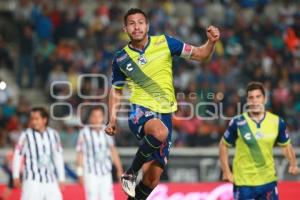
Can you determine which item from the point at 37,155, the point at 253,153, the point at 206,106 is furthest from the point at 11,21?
the point at 253,153

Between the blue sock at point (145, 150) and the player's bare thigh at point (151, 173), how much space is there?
0.12 meters

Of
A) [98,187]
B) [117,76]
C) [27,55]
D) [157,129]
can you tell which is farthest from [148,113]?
[27,55]

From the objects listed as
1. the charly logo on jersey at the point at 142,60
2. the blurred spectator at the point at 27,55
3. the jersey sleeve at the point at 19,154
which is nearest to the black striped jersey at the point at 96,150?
the jersey sleeve at the point at 19,154

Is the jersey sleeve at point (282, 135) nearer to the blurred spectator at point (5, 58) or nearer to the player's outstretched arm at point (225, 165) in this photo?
the player's outstretched arm at point (225, 165)

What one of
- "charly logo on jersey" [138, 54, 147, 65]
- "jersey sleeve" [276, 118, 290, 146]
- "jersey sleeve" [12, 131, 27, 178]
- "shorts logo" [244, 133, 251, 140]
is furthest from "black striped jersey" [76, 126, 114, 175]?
"charly logo on jersey" [138, 54, 147, 65]

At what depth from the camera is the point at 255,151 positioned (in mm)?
10508

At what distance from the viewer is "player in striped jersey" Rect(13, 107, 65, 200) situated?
475 inches

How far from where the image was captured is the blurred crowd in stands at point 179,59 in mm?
17250

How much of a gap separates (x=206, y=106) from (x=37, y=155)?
4.06 meters

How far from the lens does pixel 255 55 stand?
20.1 meters

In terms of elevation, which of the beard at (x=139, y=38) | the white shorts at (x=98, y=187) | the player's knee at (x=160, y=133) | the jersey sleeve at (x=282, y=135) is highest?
the beard at (x=139, y=38)

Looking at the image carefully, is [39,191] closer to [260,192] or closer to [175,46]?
[260,192]

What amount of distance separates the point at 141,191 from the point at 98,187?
168 inches

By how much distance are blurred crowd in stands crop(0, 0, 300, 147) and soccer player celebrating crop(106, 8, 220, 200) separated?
6.95 meters
